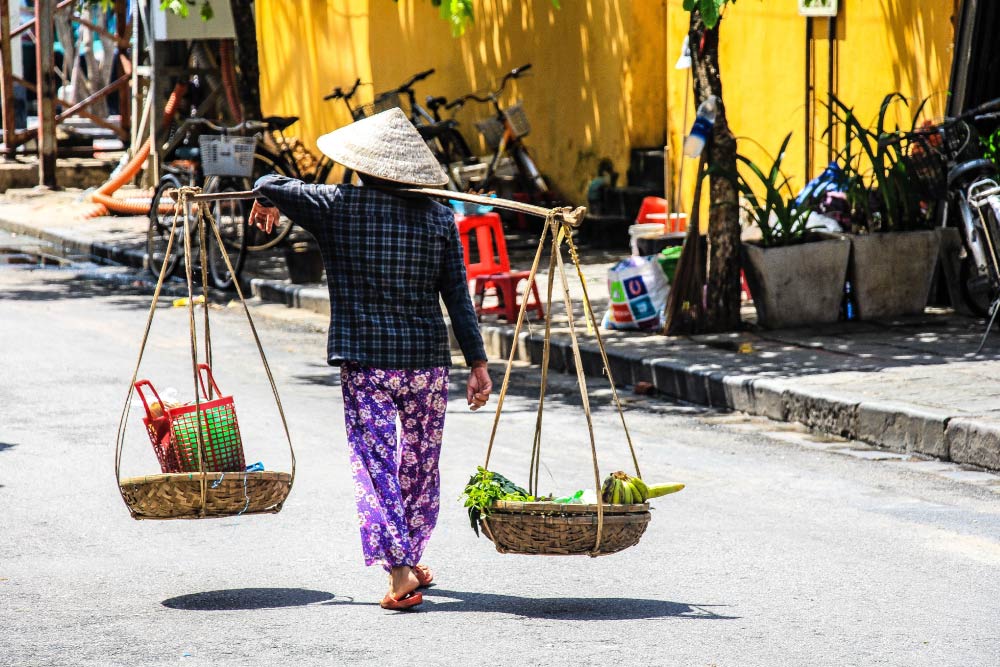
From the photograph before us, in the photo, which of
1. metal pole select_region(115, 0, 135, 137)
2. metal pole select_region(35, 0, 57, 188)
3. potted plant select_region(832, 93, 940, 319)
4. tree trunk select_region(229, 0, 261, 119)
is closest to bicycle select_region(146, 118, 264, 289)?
tree trunk select_region(229, 0, 261, 119)

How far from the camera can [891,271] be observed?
1043 cm

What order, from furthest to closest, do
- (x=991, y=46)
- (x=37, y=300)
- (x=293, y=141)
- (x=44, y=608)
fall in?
1. (x=293, y=141)
2. (x=37, y=300)
3. (x=991, y=46)
4. (x=44, y=608)

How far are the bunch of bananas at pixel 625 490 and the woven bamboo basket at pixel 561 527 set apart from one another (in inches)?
2.6

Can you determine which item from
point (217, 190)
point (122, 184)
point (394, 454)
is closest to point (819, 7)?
point (217, 190)

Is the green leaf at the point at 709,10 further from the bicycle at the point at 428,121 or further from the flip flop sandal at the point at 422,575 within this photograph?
the bicycle at the point at 428,121

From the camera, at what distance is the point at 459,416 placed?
853 centimetres

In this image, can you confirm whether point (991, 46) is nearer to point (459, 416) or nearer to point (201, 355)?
point (459, 416)

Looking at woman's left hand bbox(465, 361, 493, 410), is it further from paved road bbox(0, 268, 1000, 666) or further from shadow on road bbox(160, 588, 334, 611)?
shadow on road bbox(160, 588, 334, 611)

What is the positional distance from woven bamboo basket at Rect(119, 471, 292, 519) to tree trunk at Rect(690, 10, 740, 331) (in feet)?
18.6

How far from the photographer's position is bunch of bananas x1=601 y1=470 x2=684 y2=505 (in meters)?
4.82

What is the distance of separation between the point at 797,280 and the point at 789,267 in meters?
0.12

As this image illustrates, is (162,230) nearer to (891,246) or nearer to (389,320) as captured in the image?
(891,246)

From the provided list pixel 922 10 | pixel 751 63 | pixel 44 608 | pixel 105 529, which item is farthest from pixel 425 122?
pixel 44 608

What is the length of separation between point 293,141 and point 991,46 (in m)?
9.72
